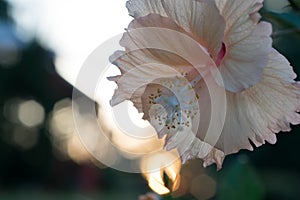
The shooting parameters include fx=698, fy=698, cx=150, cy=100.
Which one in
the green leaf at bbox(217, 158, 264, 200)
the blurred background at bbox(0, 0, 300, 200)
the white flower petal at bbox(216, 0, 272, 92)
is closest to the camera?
the white flower petal at bbox(216, 0, 272, 92)

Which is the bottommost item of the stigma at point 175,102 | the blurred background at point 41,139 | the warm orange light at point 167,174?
the blurred background at point 41,139

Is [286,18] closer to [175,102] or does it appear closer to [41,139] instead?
[175,102]

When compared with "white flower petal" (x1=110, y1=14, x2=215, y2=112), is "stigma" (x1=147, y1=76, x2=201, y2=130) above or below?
below

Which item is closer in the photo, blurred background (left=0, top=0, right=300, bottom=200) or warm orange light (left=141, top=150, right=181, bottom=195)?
warm orange light (left=141, top=150, right=181, bottom=195)

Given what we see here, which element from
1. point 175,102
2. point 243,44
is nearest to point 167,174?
point 175,102

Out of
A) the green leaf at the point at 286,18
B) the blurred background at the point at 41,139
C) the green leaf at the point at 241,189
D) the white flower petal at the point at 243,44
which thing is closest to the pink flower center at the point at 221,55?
the white flower petal at the point at 243,44

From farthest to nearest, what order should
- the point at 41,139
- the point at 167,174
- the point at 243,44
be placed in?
the point at 41,139 < the point at 167,174 < the point at 243,44

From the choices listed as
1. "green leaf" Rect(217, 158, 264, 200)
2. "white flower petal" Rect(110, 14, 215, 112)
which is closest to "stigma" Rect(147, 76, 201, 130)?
"white flower petal" Rect(110, 14, 215, 112)

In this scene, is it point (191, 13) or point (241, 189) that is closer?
point (191, 13)

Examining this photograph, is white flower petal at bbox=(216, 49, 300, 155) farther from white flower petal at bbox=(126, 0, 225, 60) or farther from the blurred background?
the blurred background

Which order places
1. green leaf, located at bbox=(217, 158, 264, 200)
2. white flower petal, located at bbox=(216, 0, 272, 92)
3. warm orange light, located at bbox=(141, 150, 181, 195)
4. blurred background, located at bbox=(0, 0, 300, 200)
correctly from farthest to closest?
1. blurred background, located at bbox=(0, 0, 300, 200)
2. green leaf, located at bbox=(217, 158, 264, 200)
3. warm orange light, located at bbox=(141, 150, 181, 195)
4. white flower petal, located at bbox=(216, 0, 272, 92)

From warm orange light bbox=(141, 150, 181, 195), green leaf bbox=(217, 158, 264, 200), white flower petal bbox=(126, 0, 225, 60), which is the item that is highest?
white flower petal bbox=(126, 0, 225, 60)

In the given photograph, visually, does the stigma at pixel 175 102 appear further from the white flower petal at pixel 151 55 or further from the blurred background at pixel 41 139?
the blurred background at pixel 41 139
